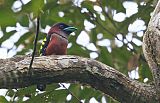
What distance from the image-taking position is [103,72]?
233 cm

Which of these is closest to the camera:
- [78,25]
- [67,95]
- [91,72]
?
[91,72]

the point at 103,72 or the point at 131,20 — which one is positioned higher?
the point at 131,20

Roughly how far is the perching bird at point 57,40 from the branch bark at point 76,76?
56.6 inches

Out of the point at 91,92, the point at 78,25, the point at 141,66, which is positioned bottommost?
the point at 91,92

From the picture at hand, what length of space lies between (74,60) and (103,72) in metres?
0.20

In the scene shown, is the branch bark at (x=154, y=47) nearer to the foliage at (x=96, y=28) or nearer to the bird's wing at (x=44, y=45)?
the foliage at (x=96, y=28)

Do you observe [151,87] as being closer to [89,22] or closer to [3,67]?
[3,67]

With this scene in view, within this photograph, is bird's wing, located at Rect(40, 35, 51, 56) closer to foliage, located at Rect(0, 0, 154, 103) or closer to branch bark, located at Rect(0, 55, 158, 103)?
foliage, located at Rect(0, 0, 154, 103)

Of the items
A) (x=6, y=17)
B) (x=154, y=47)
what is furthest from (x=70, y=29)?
(x=6, y=17)

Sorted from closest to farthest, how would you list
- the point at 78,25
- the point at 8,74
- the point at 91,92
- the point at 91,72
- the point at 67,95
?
1. the point at 8,74
2. the point at 91,72
3. the point at 67,95
4. the point at 91,92
5. the point at 78,25

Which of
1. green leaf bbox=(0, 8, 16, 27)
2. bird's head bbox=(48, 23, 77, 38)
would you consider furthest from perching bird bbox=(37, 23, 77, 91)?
green leaf bbox=(0, 8, 16, 27)

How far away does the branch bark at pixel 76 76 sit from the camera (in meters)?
2.21

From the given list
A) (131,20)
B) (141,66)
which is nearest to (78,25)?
(131,20)

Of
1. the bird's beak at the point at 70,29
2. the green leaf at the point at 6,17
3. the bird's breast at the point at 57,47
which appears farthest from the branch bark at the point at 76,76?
the bird's beak at the point at 70,29
